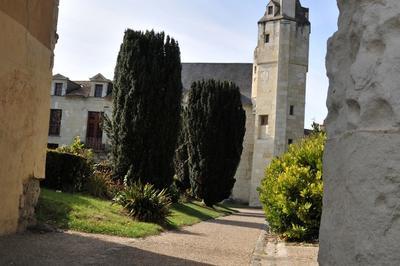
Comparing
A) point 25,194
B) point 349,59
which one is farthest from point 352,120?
point 25,194

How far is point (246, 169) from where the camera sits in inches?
1478

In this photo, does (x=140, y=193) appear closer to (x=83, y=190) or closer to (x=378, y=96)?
(x=83, y=190)

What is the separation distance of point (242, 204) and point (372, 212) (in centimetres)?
3501

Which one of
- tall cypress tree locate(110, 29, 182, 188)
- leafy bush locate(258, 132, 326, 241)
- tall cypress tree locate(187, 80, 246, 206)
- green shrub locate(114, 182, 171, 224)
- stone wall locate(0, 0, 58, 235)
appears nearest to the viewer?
stone wall locate(0, 0, 58, 235)

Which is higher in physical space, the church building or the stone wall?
the church building

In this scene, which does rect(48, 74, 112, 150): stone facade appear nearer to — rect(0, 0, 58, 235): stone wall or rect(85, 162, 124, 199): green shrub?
rect(85, 162, 124, 199): green shrub

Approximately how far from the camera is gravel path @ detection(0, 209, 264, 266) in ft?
20.0

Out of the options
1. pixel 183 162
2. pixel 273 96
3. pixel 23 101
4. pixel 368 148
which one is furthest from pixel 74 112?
pixel 368 148

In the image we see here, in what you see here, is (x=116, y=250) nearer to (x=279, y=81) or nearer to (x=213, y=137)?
(x=213, y=137)

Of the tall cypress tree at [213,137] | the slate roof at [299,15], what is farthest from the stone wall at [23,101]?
the slate roof at [299,15]

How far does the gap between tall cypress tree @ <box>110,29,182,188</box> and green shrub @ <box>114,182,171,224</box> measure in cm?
353

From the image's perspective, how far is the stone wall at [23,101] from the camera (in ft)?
23.2

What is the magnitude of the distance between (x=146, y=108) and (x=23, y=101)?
27.5ft

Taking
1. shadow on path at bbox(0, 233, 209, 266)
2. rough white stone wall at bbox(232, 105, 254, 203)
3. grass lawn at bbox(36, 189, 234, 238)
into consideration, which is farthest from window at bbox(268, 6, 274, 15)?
shadow on path at bbox(0, 233, 209, 266)
